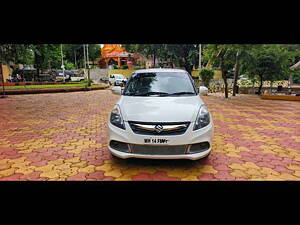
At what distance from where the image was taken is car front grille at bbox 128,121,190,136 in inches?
113

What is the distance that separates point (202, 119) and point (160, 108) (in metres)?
0.65

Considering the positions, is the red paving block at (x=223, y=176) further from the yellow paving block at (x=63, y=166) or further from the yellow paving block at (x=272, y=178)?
the yellow paving block at (x=63, y=166)

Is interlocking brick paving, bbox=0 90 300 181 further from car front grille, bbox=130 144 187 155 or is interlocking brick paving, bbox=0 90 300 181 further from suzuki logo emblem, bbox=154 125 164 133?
suzuki logo emblem, bbox=154 125 164 133

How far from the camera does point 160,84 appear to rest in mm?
4051

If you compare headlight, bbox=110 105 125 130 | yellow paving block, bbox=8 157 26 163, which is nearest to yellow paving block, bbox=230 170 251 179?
headlight, bbox=110 105 125 130

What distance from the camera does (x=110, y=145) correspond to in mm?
3174

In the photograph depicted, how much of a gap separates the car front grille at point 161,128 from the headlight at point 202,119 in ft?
0.58

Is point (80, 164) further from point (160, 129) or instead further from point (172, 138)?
point (172, 138)

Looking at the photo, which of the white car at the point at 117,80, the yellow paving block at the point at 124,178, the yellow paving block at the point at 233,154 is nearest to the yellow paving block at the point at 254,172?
the yellow paving block at the point at 233,154

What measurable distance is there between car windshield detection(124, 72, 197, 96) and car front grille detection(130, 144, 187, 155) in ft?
3.95

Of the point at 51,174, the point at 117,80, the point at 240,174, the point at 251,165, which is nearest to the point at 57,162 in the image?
the point at 51,174
